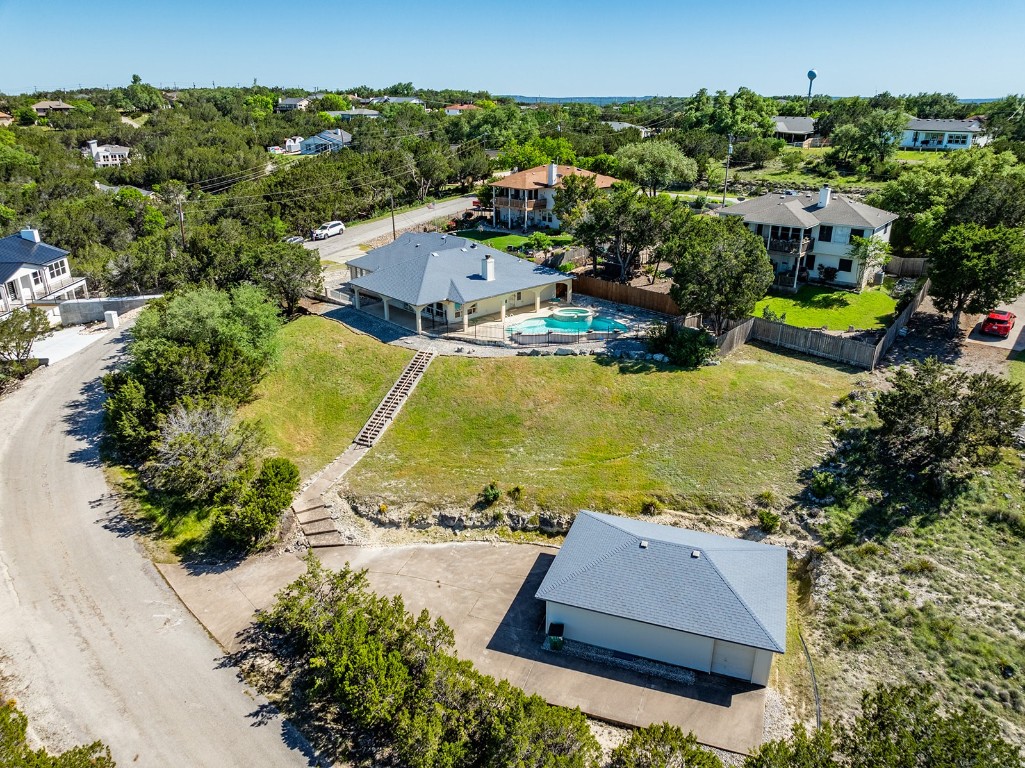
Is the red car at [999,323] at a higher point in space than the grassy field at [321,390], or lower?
higher

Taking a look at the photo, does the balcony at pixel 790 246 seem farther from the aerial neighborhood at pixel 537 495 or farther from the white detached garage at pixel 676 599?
the white detached garage at pixel 676 599

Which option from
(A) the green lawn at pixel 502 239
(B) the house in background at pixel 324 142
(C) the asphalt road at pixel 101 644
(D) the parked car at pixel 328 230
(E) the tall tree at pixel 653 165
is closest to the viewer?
(C) the asphalt road at pixel 101 644

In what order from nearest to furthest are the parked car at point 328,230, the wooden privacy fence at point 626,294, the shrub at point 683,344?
the shrub at point 683,344
the wooden privacy fence at point 626,294
the parked car at point 328,230

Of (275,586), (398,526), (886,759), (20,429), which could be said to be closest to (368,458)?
(398,526)

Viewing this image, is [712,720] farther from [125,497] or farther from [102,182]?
[102,182]

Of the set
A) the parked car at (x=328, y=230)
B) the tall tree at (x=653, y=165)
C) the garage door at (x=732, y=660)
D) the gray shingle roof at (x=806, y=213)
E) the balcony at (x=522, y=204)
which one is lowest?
the garage door at (x=732, y=660)

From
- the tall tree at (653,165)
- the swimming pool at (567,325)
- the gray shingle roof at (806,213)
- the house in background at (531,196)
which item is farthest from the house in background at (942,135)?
the swimming pool at (567,325)

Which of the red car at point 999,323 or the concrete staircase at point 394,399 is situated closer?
the concrete staircase at point 394,399

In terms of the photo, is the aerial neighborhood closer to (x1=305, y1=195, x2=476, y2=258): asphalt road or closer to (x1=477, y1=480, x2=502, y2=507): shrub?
(x1=477, y1=480, x2=502, y2=507): shrub

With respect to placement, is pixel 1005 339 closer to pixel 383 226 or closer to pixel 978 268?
pixel 978 268
